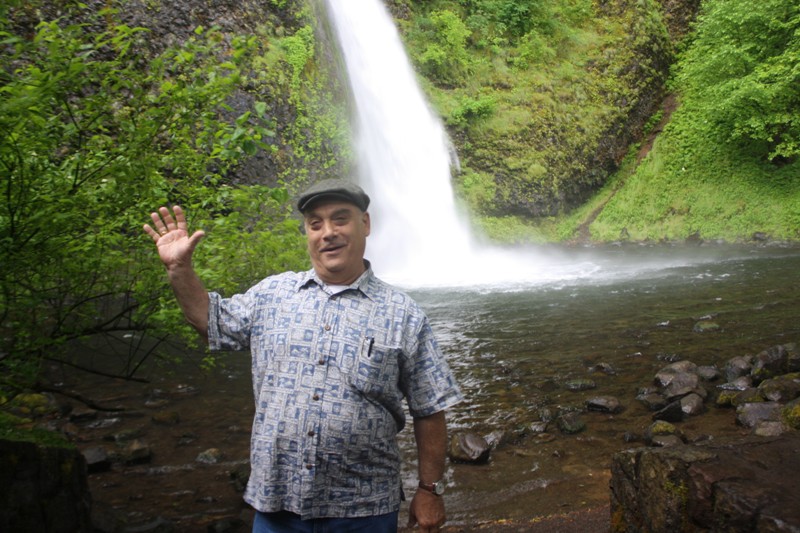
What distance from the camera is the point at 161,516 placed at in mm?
4828

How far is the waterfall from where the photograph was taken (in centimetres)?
1888

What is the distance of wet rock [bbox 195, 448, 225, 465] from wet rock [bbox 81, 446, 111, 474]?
2.70 ft

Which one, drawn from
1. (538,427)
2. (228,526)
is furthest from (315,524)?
(538,427)

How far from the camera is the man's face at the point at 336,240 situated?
2.53 meters

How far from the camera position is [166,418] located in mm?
6793

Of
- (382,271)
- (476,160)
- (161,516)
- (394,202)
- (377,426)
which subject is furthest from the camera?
(476,160)

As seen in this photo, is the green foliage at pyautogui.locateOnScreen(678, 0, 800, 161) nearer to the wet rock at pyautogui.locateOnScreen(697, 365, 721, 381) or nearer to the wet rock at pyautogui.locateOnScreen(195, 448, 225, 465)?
the wet rock at pyautogui.locateOnScreen(697, 365, 721, 381)

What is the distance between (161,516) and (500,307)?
8.62 meters

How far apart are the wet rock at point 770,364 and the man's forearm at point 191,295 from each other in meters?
6.95

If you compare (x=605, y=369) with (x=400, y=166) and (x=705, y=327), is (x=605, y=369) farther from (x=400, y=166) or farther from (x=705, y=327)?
(x=400, y=166)

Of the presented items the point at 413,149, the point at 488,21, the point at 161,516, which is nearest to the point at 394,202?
the point at 413,149

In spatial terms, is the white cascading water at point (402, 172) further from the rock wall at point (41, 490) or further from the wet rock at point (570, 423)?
the rock wall at point (41, 490)

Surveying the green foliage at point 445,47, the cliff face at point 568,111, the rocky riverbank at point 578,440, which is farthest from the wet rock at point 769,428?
the green foliage at point 445,47

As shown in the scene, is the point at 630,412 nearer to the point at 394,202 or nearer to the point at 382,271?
the point at 382,271
